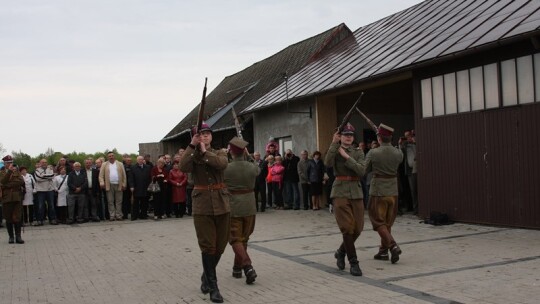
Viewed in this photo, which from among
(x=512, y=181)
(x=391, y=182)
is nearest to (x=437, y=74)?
(x=512, y=181)

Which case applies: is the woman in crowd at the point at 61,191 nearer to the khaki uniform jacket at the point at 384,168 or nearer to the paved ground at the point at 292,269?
the paved ground at the point at 292,269

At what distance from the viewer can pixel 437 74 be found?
1374 centimetres

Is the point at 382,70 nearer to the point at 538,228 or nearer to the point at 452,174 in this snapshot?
the point at 452,174

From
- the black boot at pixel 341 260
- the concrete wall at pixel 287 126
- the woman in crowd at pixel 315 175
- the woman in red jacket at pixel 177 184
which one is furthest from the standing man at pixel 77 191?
the black boot at pixel 341 260

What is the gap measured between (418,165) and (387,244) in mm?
6081

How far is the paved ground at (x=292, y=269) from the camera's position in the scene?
6941 mm

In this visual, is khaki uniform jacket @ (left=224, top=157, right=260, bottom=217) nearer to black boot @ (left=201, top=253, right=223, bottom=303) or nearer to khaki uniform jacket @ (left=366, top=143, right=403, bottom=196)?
black boot @ (left=201, top=253, right=223, bottom=303)

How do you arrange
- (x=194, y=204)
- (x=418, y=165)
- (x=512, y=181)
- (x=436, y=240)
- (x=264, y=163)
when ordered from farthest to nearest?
(x=264, y=163), (x=418, y=165), (x=512, y=181), (x=436, y=240), (x=194, y=204)

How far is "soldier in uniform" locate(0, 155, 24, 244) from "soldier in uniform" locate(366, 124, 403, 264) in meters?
7.80

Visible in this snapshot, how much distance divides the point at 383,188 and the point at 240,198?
2240 millimetres

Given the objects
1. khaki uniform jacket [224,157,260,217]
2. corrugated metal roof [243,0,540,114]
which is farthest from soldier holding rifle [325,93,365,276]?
corrugated metal roof [243,0,540,114]

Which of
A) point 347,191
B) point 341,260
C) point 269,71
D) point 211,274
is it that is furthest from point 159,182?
point 269,71

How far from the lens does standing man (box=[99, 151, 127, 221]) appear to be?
1767cm

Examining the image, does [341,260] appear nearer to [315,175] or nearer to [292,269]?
[292,269]
